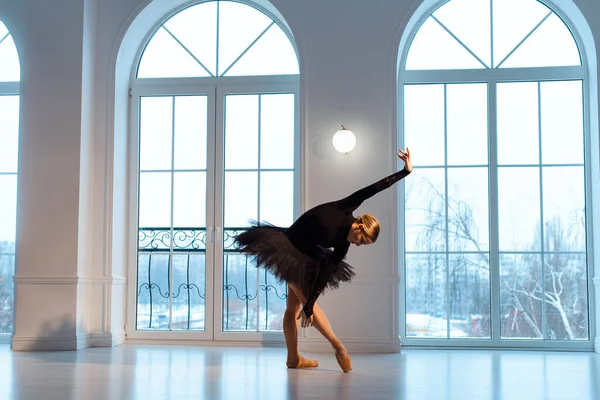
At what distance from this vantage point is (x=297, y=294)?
15.2ft

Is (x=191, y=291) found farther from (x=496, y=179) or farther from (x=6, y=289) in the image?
(x=496, y=179)

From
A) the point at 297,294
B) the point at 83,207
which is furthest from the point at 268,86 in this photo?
the point at 297,294

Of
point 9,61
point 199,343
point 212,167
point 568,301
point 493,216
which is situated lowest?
point 199,343

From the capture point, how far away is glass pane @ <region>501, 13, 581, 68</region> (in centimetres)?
630

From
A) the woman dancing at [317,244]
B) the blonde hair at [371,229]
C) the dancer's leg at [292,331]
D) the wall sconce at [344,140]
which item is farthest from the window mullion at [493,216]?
the blonde hair at [371,229]

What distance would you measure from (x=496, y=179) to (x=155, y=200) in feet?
9.48

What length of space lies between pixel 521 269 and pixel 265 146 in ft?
7.70

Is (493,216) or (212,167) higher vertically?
(212,167)

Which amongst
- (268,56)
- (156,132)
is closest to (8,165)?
(156,132)

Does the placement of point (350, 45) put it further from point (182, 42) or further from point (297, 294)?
point (297, 294)

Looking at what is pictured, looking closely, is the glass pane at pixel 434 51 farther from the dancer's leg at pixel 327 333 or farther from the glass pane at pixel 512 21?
the dancer's leg at pixel 327 333

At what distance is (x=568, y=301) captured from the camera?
240 inches

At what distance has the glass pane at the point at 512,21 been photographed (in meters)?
6.32

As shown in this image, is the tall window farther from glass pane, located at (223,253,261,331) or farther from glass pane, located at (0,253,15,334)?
glass pane, located at (0,253,15,334)
